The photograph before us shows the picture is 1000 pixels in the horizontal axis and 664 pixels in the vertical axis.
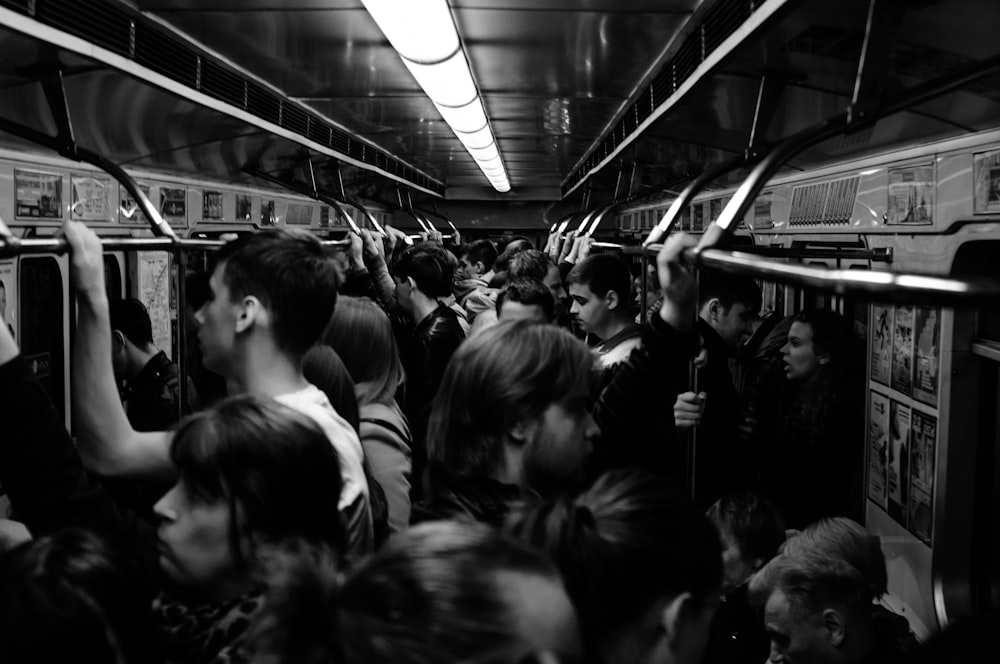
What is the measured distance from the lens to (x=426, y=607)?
33.8 inches

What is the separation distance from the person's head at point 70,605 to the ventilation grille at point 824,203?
372 cm

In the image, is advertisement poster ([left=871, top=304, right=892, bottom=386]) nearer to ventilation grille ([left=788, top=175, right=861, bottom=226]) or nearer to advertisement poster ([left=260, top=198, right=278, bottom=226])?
ventilation grille ([left=788, top=175, right=861, bottom=226])

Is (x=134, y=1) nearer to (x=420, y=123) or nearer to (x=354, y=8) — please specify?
(x=354, y=8)

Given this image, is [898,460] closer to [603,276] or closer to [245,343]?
[603,276]

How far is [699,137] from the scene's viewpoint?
15.4ft

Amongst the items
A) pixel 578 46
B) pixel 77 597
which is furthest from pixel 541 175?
pixel 77 597

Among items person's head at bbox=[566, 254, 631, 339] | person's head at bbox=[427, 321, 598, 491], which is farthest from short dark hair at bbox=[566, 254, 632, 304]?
person's head at bbox=[427, 321, 598, 491]

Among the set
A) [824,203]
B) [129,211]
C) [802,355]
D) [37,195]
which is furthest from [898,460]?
[129,211]

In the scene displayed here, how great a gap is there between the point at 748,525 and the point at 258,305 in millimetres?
1693

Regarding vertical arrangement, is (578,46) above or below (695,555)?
above

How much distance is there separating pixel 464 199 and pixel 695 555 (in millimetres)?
16964

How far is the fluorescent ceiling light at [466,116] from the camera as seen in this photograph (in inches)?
211

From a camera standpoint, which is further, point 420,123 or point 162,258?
point 420,123

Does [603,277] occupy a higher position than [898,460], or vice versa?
[603,277]
